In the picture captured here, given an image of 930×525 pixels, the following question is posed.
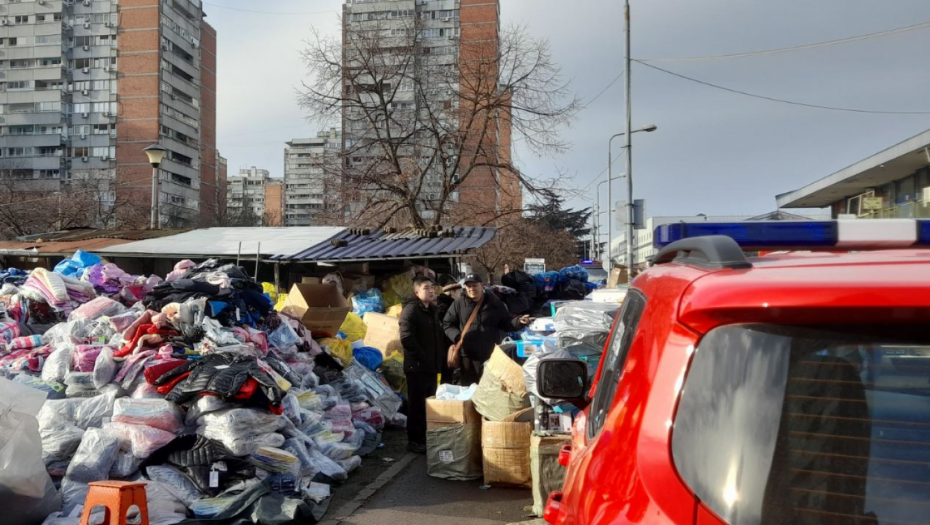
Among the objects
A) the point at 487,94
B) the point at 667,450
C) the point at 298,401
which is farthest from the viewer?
the point at 487,94

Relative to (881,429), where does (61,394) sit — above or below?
below

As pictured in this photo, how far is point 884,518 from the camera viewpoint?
1.27m

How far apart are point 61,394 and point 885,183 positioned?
3143 cm

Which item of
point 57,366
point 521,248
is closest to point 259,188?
point 521,248

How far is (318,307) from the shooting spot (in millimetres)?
9852

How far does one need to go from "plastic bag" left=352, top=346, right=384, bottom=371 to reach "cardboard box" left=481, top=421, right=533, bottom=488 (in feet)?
13.3

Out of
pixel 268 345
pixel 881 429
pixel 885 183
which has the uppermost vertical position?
pixel 885 183

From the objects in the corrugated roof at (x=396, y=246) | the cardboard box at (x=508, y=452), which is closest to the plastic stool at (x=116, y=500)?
the cardboard box at (x=508, y=452)

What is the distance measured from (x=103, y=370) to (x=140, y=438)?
110cm

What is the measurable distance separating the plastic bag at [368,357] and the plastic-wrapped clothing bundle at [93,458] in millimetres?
4668

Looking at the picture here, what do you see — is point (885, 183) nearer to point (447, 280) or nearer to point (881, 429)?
point (447, 280)

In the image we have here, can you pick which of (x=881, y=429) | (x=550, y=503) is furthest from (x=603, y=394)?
(x=881, y=429)

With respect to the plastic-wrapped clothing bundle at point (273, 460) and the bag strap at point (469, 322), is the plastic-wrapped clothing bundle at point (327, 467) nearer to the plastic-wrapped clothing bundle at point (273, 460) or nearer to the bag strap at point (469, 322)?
the plastic-wrapped clothing bundle at point (273, 460)

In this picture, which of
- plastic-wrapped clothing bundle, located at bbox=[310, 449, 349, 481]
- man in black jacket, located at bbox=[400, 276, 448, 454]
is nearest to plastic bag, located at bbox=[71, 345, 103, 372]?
plastic-wrapped clothing bundle, located at bbox=[310, 449, 349, 481]
